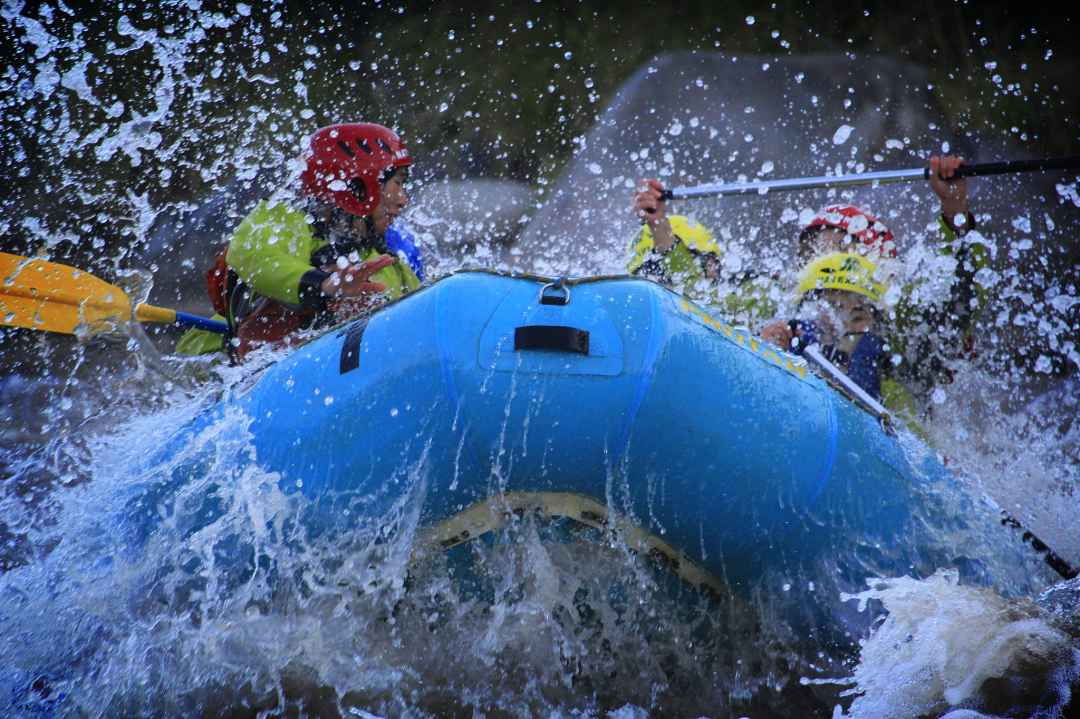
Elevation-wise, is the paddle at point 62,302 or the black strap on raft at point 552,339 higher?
the black strap on raft at point 552,339

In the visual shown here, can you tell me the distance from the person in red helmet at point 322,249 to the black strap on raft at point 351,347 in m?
0.90

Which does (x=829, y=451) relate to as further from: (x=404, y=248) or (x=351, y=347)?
(x=404, y=248)

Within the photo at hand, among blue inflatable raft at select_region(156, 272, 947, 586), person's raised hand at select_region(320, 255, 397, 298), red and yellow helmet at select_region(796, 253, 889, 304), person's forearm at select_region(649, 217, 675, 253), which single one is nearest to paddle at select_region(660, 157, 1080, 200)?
person's forearm at select_region(649, 217, 675, 253)

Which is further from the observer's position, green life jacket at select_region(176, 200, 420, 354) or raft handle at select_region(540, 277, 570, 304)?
green life jacket at select_region(176, 200, 420, 354)

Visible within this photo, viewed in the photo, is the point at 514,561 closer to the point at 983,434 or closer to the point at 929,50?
the point at 983,434

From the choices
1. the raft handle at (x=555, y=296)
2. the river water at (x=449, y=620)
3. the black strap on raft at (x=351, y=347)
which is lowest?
the river water at (x=449, y=620)

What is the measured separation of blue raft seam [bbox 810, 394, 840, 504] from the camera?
2297 mm

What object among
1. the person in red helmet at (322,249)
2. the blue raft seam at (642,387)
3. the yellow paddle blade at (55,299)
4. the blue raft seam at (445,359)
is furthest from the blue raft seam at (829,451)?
the yellow paddle blade at (55,299)

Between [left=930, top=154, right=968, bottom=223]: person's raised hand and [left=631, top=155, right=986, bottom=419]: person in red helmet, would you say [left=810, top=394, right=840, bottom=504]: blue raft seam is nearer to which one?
[left=631, top=155, right=986, bottom=419]: person in red helmet

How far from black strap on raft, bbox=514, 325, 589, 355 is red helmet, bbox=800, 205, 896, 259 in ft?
9.77

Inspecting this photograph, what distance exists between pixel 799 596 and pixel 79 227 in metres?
6.10

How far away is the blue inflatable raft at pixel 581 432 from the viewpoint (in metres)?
2.21

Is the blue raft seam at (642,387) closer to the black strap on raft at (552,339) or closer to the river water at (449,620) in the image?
the black strap on raft at (552,339)

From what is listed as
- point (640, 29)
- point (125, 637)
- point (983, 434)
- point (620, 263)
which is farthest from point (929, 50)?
point (125, 637)
